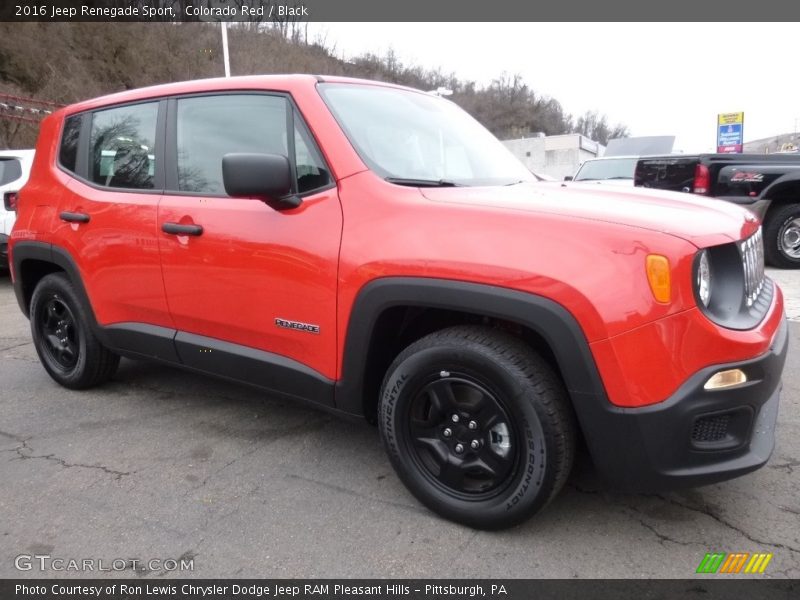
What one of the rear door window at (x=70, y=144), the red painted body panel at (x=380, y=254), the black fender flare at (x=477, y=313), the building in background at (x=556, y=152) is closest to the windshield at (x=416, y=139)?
the red painted body panel at (x=380, y=254)

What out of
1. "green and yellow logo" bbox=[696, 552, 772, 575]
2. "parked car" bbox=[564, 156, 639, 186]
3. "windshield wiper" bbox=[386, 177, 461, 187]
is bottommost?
"green and yellow logo" bbox=[696, 552, 772, 575]

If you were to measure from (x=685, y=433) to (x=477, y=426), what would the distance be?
696 millimetres

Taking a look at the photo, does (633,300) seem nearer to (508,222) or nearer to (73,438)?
(508,222)

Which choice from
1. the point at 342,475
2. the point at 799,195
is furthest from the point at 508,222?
the point at 799,195

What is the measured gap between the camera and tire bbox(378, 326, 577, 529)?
6.69 ft

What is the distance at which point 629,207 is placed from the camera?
2.18 meters

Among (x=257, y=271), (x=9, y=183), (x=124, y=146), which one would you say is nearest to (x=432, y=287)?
(x=257, y=271)

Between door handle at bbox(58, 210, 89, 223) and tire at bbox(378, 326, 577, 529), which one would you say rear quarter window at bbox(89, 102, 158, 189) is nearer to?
door handle at bbox(58, 210, 89, 223)

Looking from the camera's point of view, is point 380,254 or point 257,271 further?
point 257,271

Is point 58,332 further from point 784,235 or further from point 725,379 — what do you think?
point 784,235

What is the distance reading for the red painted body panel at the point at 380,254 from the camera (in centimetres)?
186

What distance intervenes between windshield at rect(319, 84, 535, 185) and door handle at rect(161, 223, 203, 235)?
0.84 metres

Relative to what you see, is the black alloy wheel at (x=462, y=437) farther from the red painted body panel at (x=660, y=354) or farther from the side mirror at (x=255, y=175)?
the side mirror at (x=255, y=175)

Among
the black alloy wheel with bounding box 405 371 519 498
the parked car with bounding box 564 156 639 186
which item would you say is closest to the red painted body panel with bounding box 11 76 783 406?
the black alloy wheel with bounding box 405 371 519 498
